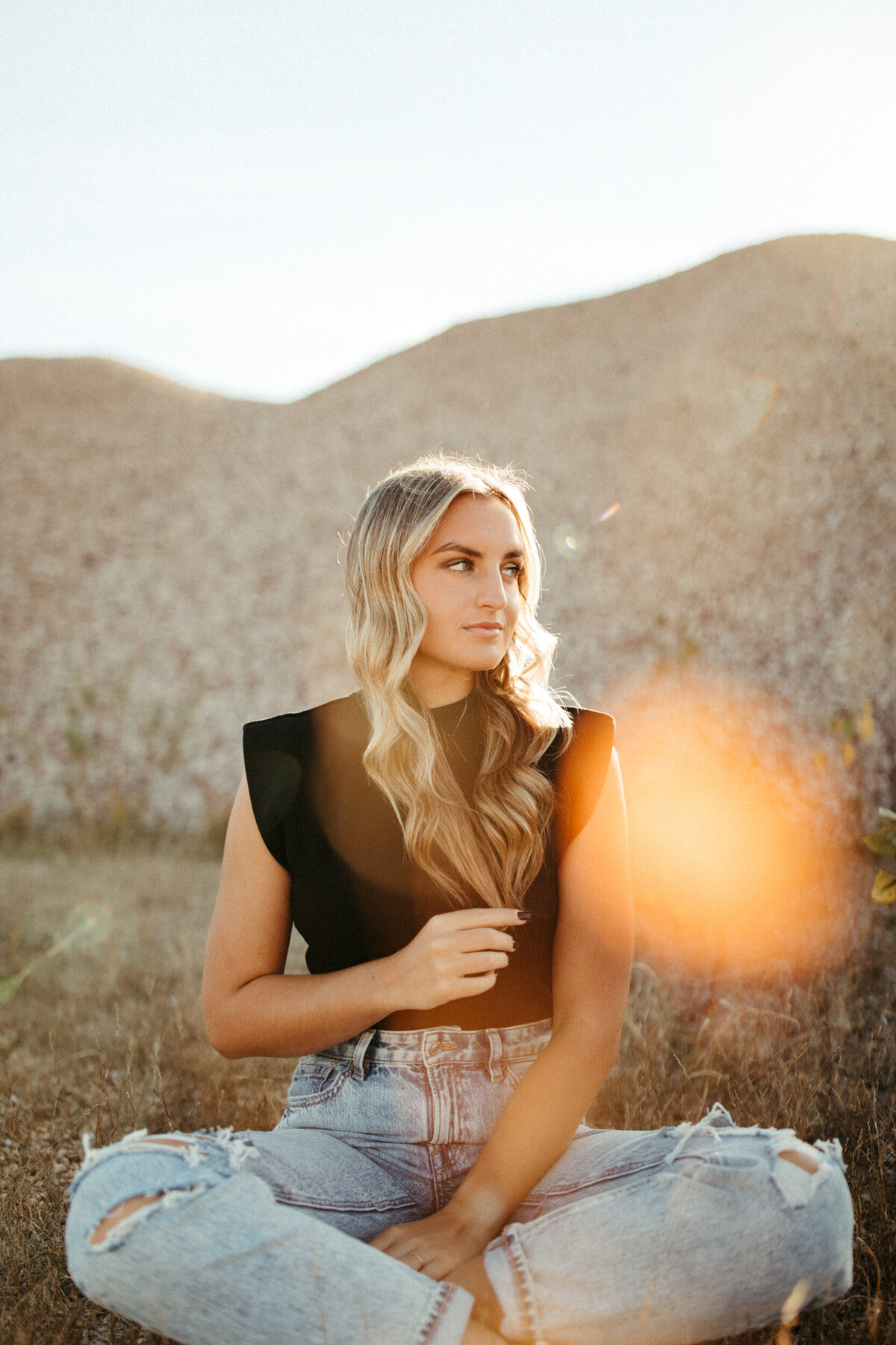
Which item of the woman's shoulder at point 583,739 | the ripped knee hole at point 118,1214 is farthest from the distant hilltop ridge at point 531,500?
the ripped knee hole at point 118,1214

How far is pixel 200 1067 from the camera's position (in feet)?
16.0

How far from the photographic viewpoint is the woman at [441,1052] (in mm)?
2047

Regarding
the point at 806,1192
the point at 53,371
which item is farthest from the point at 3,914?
the point at 53,371

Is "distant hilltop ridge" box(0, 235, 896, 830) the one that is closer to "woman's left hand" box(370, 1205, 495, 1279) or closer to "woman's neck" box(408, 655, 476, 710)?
"woman's neck" box(408, 655, 476, 710)

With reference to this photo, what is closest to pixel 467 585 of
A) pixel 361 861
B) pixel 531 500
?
pixel 361 861

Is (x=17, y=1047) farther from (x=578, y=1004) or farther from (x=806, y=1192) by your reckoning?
(x=806, y=1192)

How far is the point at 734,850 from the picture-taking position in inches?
284

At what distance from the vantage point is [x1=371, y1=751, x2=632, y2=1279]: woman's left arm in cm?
227

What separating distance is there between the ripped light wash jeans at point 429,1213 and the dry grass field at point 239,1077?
0.87 meters

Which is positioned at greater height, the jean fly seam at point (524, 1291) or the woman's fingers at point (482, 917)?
the woman's fingers at point (482, 917)

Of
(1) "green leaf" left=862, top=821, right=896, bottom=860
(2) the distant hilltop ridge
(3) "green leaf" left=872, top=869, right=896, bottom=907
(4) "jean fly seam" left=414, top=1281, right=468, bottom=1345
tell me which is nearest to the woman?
(4) "jean fly seam" left=414, top=1281, right=468, bottom=1345

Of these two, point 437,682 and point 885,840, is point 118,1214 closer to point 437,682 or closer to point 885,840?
point 437,682

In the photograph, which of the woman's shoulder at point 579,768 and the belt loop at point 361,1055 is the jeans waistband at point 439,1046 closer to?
the belt loop at point 361,1055

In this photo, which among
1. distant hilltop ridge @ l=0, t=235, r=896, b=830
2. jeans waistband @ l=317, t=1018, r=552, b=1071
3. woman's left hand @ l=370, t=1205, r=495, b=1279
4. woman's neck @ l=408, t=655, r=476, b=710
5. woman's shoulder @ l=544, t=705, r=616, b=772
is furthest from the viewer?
distant hilltop ridge @ l=0, t=235, r=896, b=830
